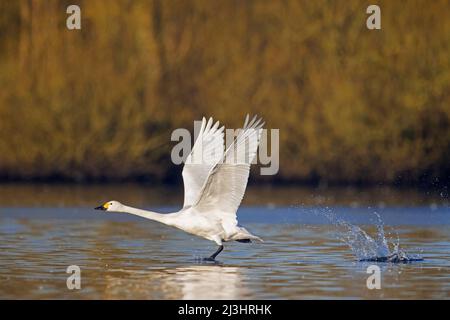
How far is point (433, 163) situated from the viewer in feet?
105

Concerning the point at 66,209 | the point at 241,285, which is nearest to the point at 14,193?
the point at 66,209

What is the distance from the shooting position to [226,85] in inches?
1352

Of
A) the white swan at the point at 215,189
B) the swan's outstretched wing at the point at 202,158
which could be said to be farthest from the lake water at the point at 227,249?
the swan's outstretched wing at the point at 202,158

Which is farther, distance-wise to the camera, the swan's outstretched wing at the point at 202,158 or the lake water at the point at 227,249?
the swan's outstretched wing at the point at 202,158

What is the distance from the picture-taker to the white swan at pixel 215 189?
16828 mm

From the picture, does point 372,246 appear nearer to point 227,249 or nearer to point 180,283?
point 227,249

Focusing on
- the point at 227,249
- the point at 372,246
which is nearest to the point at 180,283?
the point at 227,249

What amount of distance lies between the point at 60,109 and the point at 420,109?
925 cm

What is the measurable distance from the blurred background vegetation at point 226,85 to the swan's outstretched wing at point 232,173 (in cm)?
1523

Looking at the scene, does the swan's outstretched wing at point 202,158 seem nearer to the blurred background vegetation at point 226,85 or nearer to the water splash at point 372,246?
the water splash at point 372,246

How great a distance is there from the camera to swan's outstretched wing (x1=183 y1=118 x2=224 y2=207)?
18500mm

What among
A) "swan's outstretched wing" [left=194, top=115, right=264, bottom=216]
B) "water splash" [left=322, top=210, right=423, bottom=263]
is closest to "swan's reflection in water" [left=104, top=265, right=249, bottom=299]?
"swan's outstretched wing" [left=194, top=115, right=264, bottom=216]

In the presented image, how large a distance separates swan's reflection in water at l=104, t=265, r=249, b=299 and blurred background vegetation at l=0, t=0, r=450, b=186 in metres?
16.5
